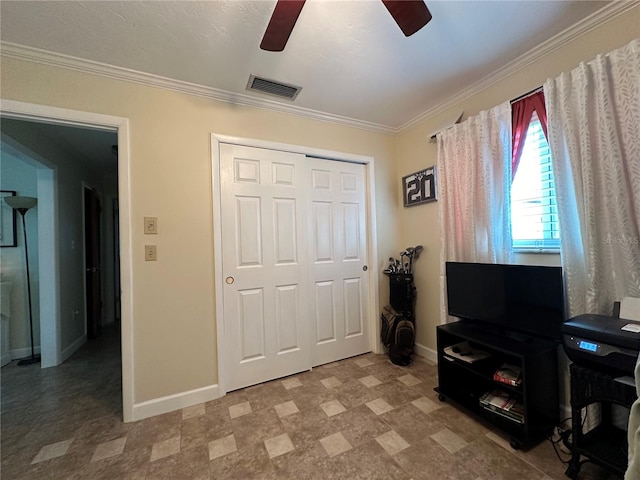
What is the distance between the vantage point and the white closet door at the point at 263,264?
2.12m

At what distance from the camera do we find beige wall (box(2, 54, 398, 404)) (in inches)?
69.9

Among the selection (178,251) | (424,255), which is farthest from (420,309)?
(178,251)

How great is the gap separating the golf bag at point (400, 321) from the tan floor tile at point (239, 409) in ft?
4.54

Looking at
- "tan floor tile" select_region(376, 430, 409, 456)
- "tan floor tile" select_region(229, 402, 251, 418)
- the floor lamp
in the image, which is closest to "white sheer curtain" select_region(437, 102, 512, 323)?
"tan floor tile" select_region(376, 430, 409, 456)

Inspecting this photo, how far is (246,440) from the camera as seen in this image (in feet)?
5.15

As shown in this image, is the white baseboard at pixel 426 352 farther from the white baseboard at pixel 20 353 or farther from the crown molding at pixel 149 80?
the white baseboard at pixel 20 353

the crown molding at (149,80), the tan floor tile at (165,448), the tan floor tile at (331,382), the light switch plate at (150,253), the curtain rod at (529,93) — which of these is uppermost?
the crown molding at (149,80)

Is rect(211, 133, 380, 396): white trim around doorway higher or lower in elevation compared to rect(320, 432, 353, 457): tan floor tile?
higher

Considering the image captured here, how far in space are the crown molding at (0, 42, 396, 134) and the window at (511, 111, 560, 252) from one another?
152 centimetres

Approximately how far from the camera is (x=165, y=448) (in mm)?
1530

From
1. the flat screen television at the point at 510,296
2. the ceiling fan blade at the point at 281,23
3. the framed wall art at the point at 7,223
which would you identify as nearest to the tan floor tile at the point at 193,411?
the flat screen television at the point at 510,296

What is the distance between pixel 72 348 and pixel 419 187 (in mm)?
4319

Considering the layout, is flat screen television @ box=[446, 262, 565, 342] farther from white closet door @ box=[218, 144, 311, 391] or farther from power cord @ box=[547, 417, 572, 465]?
white closet door @ box=[218, 144, 311, 391]

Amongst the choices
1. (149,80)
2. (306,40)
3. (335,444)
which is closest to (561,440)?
(335,444)
